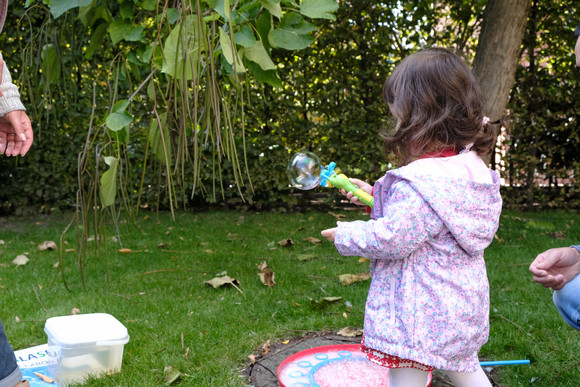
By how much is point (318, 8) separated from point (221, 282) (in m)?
1.78

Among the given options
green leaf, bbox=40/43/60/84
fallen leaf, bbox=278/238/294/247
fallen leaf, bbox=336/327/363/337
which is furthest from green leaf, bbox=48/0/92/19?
fallen leaf, bbox=278/238/294/247

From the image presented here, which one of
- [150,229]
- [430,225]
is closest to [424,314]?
[430,225]

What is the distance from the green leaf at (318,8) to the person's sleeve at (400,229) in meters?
0.50

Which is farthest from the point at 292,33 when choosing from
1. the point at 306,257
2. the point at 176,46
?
the point at 306,257

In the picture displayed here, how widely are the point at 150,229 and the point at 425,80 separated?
3.39 metres

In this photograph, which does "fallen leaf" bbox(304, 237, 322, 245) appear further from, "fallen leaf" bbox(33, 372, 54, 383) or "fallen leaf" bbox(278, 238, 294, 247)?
"fallen leaf" bbox(33, 372, 54, 383)

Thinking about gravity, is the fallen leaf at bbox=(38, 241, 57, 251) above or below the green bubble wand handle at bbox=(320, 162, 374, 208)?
below

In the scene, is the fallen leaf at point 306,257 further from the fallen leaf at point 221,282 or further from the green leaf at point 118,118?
the green leaf at point 118,118

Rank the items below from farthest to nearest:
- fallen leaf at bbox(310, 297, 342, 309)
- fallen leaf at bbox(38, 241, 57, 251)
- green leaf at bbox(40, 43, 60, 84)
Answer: fallen leaf at bbox(38, 241, 57, 251) → fallen leaf at bbox(310, 297, 342, 309) → green leaf at bbox(40, 43, 60, 84)

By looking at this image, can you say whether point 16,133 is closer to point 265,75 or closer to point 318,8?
point 265,75

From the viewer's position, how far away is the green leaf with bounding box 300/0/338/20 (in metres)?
1.48

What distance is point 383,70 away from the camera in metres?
5.04

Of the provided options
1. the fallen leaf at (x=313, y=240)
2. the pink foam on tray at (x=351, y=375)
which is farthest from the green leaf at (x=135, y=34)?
the fallen leaf at (x=313, y=240)

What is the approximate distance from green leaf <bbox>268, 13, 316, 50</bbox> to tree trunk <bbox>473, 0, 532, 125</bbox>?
7.66 feet
